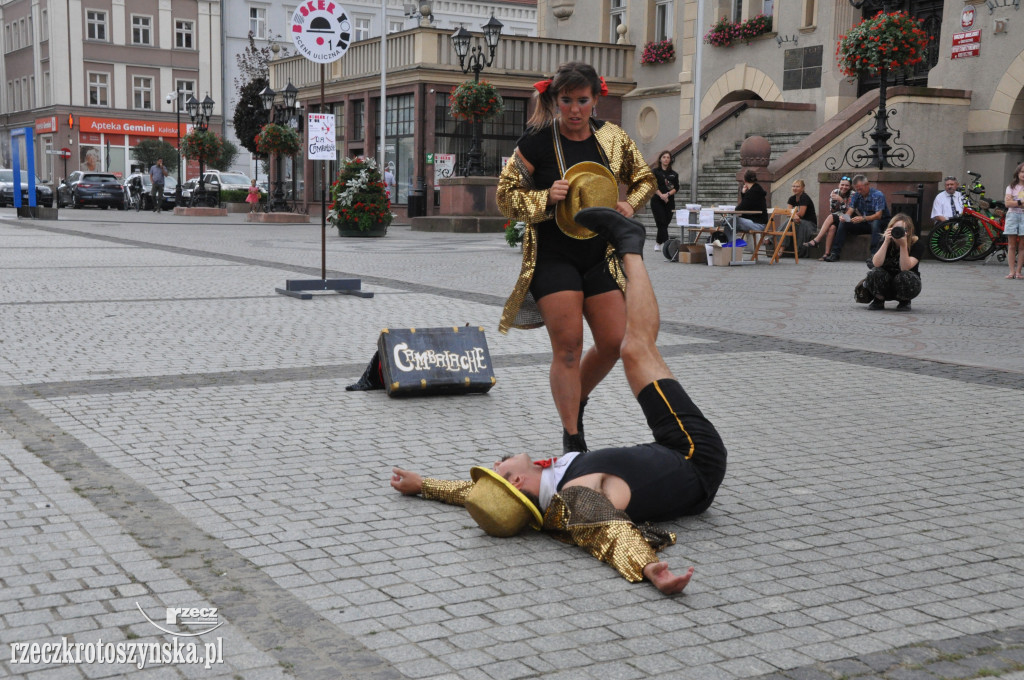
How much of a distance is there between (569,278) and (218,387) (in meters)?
3.04

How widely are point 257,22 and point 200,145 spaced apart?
29155 millimetres

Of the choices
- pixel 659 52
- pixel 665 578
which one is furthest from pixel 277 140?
pixel 665 578

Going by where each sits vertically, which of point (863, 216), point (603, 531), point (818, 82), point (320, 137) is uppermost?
point (818, 82)

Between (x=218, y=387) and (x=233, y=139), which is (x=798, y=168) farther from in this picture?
(x=233, y=139)

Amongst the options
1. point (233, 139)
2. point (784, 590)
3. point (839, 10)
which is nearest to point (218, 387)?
point (784, 590)

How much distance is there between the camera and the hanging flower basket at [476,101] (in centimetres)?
3023

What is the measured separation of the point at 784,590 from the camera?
3.84 m

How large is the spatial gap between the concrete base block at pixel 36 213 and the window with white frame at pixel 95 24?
33897 mm

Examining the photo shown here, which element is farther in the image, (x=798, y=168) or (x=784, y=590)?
(x=798, y=168)

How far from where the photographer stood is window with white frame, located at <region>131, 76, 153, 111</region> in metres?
65.9

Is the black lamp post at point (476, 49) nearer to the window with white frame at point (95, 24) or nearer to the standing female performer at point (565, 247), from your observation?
the standing female performer at point (565, 247)

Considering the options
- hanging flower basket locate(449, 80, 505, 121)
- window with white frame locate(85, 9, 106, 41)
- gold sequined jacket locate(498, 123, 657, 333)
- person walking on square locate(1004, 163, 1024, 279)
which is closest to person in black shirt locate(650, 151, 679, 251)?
person walking on square locate(1004, 163, 1024, 279)

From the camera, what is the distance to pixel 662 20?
3369cm

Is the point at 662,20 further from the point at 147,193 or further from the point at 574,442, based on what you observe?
the point at 574,442
